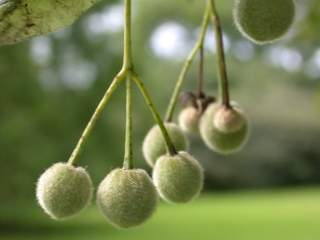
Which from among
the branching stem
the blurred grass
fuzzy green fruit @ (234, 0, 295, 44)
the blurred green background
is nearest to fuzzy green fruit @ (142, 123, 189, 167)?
the branching stem

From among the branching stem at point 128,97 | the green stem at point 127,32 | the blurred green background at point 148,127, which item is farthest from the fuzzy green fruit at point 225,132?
the blurred green background at point 148,127

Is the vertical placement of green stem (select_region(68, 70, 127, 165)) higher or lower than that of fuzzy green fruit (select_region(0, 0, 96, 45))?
lower

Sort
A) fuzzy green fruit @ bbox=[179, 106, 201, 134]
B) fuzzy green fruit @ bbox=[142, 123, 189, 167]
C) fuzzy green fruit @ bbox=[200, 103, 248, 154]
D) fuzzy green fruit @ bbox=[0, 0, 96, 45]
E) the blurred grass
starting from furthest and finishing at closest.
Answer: the blurred grass → fuzzy green fruit @ bbox=[179, 106, 201, 134] → fuzzy green fruit @ bbox=[200, 103, 248, 154] → fuzzy green fruit @ bbox=[142, 123, 189, 167] → fuzzy green fruit @ bbox=[0, 0, 96, 45]

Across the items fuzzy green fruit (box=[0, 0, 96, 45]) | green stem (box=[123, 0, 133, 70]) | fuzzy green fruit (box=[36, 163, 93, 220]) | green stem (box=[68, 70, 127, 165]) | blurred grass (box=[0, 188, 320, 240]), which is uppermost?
blurred grass (box=[0, 188, 320, 240])

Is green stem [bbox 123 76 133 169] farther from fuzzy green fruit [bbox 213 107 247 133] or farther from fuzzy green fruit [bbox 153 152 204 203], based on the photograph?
fuzzy green fruit [bbox 213 107 247 133]

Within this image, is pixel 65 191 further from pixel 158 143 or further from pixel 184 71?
pixel 184 71

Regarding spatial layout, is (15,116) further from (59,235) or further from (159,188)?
(159,188)

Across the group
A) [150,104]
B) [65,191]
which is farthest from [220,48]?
[65,191]

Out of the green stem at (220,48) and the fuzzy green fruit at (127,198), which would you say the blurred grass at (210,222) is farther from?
the fuzzy green fruit at (127,198)
